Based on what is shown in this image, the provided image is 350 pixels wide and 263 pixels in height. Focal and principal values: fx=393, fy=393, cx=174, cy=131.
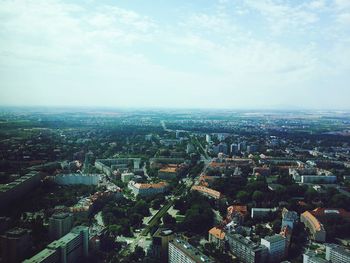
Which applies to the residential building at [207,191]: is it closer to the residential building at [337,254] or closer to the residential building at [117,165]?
the residential building at [117,165]

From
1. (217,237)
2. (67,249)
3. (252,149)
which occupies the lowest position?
(252,149)

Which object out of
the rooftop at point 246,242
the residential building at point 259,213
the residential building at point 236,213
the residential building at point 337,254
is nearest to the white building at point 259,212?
the residential building at point 259,213

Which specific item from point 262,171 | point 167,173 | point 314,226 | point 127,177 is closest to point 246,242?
point 314,226

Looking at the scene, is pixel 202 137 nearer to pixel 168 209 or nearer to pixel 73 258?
pixel 168 209

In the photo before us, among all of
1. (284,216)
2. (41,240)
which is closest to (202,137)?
(284,216)

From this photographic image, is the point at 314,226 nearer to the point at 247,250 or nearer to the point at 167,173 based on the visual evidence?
the point at 247,250

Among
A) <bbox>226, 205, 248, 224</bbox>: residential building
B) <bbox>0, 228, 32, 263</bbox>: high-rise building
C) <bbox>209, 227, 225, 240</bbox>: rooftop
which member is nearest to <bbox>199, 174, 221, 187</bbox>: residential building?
<bbox>226, 205, 248, 224</bbox>: residential building
